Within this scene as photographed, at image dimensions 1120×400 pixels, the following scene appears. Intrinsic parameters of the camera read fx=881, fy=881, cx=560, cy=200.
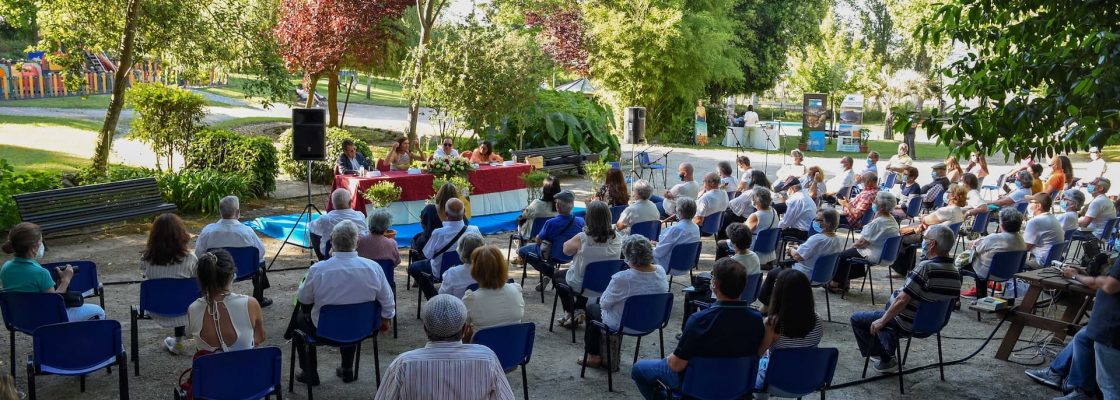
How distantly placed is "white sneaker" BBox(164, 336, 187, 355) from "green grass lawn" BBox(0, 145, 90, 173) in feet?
36.4

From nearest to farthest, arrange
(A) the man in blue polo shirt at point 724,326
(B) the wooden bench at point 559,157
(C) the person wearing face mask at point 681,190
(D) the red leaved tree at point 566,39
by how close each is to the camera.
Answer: (A) the man in blue polo shirt at point 724,326 < (C) the person wearing face mask at point 681,190 < (B) the wooden bench at point 559,157 < (D) the red leaved tree at point 566,39

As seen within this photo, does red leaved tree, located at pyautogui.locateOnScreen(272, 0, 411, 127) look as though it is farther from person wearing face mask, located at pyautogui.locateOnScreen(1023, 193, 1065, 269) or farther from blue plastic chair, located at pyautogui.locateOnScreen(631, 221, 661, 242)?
person wearing face mask, located at pyautogui.locateOnScreen(1023, 193, 1065, 269)

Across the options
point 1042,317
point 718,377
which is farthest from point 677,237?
point 718,377

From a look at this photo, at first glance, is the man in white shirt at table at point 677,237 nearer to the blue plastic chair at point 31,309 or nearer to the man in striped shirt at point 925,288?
the man in striped shirt at point 925,288

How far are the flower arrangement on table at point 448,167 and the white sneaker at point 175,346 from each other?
604 centimetres

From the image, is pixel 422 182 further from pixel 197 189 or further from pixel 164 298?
pixel 164 298

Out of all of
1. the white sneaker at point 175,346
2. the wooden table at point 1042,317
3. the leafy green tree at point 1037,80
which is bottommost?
the white sneaker at point 175,346

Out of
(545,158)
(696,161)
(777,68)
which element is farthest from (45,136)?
(777,68)

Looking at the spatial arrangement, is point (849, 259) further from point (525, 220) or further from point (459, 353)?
point (459, 353)

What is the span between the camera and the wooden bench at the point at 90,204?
10133mm

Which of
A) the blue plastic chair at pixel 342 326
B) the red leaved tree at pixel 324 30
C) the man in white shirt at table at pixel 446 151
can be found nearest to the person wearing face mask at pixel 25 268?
the blue plastic chair at pixel 342 326

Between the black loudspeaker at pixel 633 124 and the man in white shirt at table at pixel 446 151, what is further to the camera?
the black loudspeaker at pixel 633 124

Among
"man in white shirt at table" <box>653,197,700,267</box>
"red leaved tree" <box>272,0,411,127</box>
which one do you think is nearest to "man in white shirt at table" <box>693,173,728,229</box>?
"man in white shirt at table" <box>653,197,700,267</box>

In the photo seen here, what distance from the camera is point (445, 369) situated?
11.9ft
